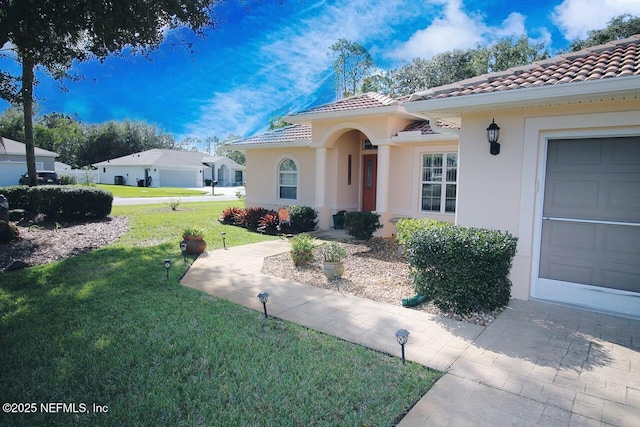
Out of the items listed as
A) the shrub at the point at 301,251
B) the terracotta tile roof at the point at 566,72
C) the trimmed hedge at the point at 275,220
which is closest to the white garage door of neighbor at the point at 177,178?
the trimmed hedge at the point at 275,220

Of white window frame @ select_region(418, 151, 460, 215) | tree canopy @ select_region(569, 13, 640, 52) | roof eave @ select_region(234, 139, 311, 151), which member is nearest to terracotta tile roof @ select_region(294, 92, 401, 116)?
roof eave @ select_region(234, 139, 311, 151)

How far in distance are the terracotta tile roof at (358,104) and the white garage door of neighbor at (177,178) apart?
124 ft

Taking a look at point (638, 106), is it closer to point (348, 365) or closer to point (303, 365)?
point (348, 365)

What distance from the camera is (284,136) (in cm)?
1594


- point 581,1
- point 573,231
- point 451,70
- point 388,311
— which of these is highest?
point 581,1

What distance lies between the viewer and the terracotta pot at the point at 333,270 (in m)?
7.46

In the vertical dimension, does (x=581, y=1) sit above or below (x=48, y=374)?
above

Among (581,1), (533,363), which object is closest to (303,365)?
(533,363)

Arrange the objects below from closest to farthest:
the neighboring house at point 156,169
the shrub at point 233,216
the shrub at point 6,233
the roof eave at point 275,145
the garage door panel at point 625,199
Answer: the garage door panel at point 625,199 → the shrub at point 6,233 → the roof eave at point 275,145 → the shrub at point 233,216 → the neighboring house at point 156,169

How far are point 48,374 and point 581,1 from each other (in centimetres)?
3136

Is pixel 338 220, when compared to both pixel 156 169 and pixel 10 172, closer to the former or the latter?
pixel 10 172

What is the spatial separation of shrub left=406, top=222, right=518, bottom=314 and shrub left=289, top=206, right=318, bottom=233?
785 cm

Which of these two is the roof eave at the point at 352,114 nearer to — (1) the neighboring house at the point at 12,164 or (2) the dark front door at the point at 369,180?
(2) the dark front door at the point at 369,180

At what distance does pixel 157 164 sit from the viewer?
44938 mm
